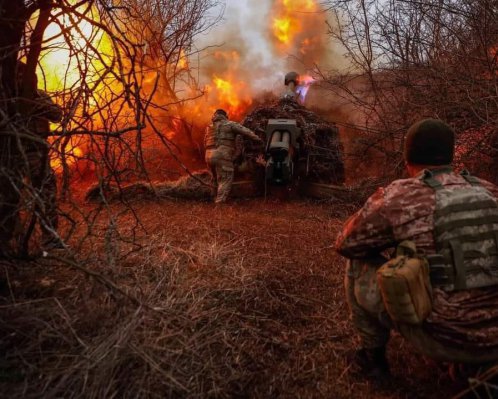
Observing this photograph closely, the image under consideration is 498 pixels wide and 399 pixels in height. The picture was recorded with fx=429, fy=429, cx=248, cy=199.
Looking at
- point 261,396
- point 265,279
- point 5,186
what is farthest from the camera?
point 265,279

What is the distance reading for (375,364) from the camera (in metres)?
2.65

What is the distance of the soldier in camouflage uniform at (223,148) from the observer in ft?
29.3

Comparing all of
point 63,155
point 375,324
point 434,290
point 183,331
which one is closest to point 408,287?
point 434,290

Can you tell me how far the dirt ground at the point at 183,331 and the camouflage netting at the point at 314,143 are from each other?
206 inches

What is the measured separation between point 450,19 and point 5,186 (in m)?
6.59

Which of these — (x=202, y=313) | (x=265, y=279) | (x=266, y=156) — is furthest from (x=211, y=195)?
(x=202, y=313)

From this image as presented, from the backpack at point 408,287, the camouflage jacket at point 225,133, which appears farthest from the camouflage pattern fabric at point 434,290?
the camouflage jacket at point 225,133

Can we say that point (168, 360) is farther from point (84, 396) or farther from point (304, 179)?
point (304, 179)

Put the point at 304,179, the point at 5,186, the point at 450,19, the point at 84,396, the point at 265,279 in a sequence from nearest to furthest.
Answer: the point at 84,396 → the point at 5,186 → the point at 265,279 → the point at 450,19 → the point at 304,179

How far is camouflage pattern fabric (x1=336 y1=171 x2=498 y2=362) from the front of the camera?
7.20 feet

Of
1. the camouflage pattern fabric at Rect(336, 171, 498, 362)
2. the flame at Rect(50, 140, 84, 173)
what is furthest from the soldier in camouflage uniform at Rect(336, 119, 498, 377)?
the flame at Rect(50, 140, 84, 173)

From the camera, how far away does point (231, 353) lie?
9.12 feet

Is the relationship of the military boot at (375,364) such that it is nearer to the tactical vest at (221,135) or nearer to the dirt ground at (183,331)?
the dirt ground at (183,331)

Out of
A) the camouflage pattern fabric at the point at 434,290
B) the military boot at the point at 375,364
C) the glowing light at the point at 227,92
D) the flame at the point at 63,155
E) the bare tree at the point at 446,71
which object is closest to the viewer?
the camouflage pattern fabric at the point at 434,290
